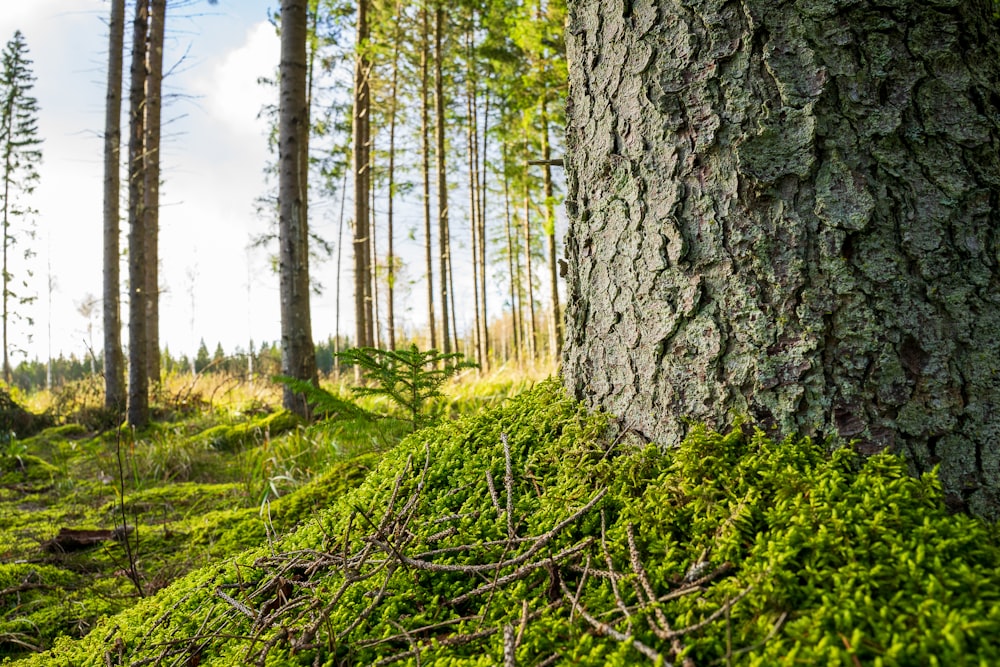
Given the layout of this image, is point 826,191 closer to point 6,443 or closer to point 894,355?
point 894,355

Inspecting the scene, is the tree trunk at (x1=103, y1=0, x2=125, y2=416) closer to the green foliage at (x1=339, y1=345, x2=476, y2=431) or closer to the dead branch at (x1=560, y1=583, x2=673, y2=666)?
the green foliage at (x1=339, y1=345, x2=476, y2=431)

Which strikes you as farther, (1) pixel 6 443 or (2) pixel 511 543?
(1) pixel 6 443

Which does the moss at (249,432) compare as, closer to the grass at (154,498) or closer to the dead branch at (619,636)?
the grass at (154,498)

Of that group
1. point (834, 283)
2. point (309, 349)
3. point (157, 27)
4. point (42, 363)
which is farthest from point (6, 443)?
point (42, 363)

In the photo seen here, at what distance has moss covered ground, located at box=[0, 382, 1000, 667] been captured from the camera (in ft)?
3.03

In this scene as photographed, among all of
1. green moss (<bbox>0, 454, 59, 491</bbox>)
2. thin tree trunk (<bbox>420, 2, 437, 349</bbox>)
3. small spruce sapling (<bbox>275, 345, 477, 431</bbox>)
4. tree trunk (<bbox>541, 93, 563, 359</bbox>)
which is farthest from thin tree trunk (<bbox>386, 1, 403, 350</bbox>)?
small spruce sapling (<bbox>275, 345, 477, 431</bbox>)

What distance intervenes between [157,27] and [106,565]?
41.2 ft

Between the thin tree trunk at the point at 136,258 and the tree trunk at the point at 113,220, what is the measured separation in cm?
100

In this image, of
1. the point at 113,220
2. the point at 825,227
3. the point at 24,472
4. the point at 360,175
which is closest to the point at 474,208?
the point at 360,175

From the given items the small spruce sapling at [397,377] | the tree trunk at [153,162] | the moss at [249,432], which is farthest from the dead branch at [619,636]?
the tree trunk at [153,162]

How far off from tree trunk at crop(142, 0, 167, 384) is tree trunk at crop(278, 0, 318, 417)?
586cm

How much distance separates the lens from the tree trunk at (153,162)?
38.3 ft

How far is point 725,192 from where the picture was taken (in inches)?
55.4

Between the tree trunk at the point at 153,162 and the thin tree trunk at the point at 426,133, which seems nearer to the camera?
the tree trunk at the point at 153,162
